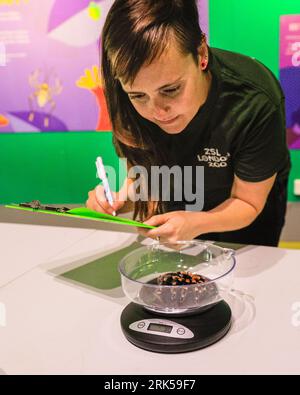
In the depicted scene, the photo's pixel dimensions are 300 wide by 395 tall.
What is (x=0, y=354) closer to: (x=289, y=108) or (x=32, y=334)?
(x=32, y=334)

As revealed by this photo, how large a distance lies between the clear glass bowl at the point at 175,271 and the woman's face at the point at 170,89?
Result: 43 cm

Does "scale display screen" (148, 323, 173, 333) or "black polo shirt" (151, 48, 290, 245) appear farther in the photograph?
"black polo shirt" (151, 48, 290, 245)

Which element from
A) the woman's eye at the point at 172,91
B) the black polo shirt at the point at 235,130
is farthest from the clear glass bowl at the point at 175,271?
the woman's eye at the point at 172,91

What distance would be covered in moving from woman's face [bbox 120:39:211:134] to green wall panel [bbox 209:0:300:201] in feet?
1.23

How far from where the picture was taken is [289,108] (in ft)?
5.98

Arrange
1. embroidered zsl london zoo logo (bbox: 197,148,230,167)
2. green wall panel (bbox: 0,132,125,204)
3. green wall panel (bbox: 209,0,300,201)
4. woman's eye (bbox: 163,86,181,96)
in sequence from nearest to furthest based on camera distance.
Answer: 1. woman's eye (bbox: 163,86,181,96)
2. embroidered zsl london zoo logo (bbox: 197,148,230,167)
3. green wall panel (bbox: 209,0,300,201)
4. green wall panel (bbox: 0,132,125,204)

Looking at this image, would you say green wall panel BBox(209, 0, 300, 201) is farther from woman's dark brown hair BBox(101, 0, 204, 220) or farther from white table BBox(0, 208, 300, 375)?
white table BBox(0, 208, 300, 375)

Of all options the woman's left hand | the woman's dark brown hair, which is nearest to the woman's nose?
the woman's dark brown hair

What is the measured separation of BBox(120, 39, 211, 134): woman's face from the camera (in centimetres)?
124

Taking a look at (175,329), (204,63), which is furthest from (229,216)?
(175,329)

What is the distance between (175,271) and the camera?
3.95 feet

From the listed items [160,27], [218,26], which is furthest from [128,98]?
[218,26]

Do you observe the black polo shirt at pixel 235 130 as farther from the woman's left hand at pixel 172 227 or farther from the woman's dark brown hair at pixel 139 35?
the woman's left hand at pixel 172 227
